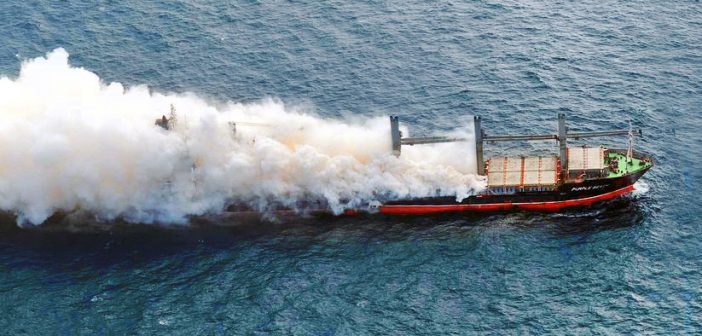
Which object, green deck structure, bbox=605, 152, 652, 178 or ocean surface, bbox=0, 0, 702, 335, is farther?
green deck structure, bbox=605, 152, 652, 178

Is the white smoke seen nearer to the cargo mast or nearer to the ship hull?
the ship hull

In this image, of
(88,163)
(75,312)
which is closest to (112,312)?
(75,312)

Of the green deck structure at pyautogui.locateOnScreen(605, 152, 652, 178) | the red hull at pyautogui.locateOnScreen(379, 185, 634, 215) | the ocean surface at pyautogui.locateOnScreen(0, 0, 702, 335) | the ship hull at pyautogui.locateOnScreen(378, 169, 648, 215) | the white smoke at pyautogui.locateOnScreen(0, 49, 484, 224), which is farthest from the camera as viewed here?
the green deck structure at pyautogui.locateOnScreen(605, 152, 652, 178)

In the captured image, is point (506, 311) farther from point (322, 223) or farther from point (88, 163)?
point (88, 163)

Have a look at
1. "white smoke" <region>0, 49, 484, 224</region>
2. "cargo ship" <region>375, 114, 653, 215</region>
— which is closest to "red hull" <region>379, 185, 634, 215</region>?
"cargo ship" <region>375, 114, 653, 215</region>

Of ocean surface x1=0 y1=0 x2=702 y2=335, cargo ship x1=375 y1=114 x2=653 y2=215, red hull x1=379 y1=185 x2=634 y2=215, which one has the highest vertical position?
cargo ship x1=375 y1=114 x2=653 y2=215

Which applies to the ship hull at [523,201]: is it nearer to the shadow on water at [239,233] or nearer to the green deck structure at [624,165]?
the green deck structure at [624,165]

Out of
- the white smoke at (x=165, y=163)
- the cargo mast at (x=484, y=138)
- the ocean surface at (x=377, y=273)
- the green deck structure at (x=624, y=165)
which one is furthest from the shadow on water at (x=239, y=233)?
the cargo mast at (x=484, y=138)
